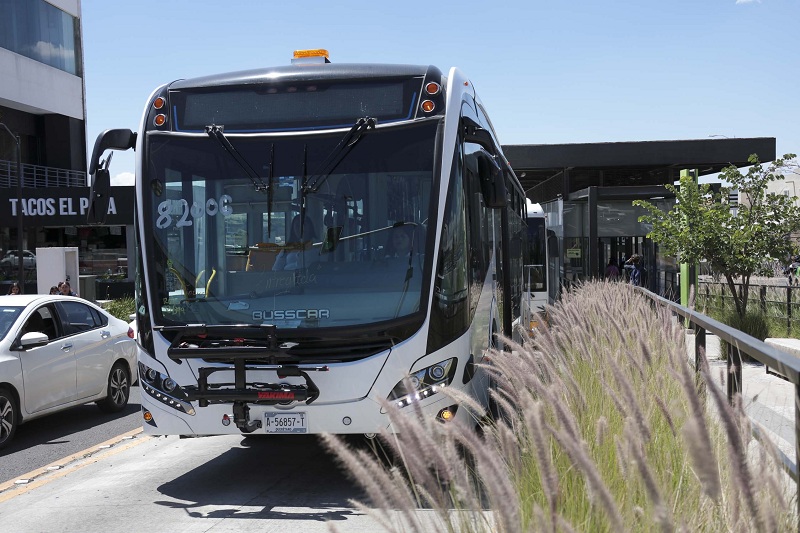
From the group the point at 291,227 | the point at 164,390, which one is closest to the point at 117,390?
the point at 164,390

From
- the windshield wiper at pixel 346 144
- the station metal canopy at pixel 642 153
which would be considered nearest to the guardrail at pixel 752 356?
the windshield wiper at pixel 346 144

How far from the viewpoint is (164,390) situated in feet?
25.8

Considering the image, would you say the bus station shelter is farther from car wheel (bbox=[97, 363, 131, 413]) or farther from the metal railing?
the metal railing

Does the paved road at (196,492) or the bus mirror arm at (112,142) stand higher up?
the bus mirror arm at (112,142)

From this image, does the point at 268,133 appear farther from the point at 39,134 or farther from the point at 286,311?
the point at 39,134

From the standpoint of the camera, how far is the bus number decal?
8164 millimetres

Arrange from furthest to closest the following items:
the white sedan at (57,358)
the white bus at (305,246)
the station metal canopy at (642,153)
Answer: the station metal canopy at (642,153) < the white sedan at (57,358) < the white bus at (305,246)

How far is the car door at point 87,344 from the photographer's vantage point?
39.2ft

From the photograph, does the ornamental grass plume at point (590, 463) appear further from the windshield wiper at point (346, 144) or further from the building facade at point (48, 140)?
the building facade at point (48, 140)

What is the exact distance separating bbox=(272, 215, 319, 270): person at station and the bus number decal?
Result: 0.62 metres

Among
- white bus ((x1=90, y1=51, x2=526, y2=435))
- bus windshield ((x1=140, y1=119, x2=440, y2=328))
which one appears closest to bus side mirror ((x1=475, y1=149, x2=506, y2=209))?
white bus ((x1=90, y1=51, x2=526, y2=435))

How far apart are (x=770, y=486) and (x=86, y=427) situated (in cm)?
1049

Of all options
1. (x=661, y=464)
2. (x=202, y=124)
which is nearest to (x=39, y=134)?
(x=202, y=124)

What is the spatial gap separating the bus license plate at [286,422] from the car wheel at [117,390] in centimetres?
578
